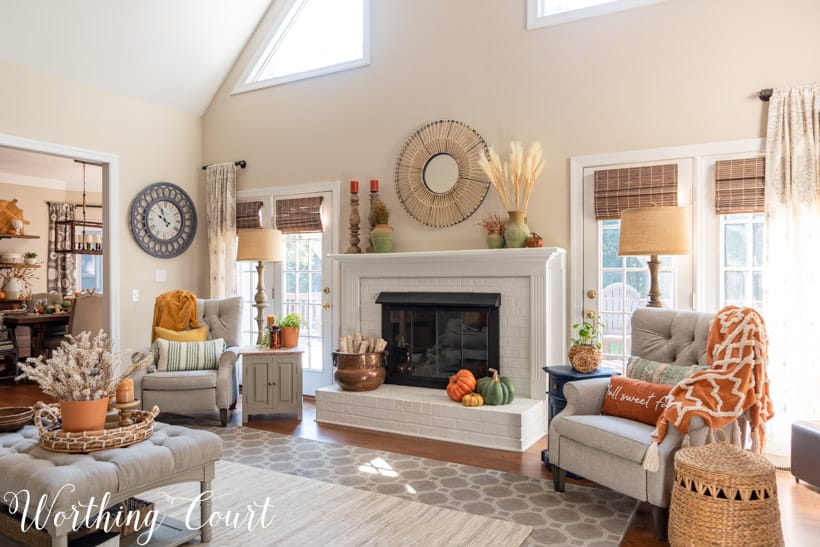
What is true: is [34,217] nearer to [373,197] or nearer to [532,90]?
[373,197]

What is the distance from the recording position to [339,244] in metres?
5.37

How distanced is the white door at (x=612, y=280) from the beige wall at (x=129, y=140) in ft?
13.0

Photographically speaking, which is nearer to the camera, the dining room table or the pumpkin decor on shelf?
the pumpkin decor on shelf

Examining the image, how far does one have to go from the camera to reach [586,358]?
3.46 meters

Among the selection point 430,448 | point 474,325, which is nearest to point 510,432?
point 430,448

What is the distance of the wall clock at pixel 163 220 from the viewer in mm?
5613

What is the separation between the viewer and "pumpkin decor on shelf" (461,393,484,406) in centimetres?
403

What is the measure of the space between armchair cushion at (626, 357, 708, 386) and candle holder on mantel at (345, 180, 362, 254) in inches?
102

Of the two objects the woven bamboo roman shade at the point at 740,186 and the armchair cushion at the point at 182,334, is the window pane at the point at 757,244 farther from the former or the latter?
the armchair cushion at the point at 182,334

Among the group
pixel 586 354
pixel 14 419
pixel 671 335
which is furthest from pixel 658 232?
pixel 14 419

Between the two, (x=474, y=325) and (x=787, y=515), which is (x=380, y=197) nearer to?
(x=474, y=325)

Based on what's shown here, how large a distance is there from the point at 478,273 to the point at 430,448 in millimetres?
1362

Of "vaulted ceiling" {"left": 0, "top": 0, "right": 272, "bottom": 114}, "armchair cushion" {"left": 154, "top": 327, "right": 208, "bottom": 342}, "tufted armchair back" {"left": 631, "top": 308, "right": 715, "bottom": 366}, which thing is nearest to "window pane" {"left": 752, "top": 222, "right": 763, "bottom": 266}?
"tufted armchair back" {"left": 631, "top": 308, "right": 715, "bottom": 366}

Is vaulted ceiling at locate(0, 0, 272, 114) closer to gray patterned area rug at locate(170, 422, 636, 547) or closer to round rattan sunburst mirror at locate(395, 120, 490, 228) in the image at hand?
round rattan sunburst mirror at locate(395, 120, 490, 228)
